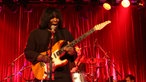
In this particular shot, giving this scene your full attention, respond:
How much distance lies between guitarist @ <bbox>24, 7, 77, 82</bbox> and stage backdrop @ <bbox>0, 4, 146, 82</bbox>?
6870mm

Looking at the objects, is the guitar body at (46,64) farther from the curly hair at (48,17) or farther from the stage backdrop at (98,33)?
the stage backdrop at (98,33)

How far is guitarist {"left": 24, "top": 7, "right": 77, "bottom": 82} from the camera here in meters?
3.66

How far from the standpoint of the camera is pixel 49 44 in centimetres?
373

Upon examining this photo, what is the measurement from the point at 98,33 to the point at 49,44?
7.87 metres

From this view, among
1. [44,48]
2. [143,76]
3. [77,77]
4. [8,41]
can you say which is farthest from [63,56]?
[143,76]

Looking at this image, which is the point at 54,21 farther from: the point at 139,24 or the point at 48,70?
the point at 139,24

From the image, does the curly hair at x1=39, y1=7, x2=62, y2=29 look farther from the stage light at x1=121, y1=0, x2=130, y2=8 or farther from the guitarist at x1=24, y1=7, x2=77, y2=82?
the stage light at x1=121, y1=0, x2=130, y2=8

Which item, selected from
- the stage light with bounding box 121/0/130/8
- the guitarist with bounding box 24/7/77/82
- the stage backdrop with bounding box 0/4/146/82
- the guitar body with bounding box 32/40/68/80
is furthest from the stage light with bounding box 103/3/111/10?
the guitar body with bounding box 32/40/68/80

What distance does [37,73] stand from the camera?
395 centimetres

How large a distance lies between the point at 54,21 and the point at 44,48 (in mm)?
409

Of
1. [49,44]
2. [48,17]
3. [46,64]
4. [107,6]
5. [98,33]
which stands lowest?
[46,64]

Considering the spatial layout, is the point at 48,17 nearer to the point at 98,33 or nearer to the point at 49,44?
the point at 49,44

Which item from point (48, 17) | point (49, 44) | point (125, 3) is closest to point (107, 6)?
point (125, 3)

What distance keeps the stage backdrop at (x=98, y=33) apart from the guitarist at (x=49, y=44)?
687 cm
